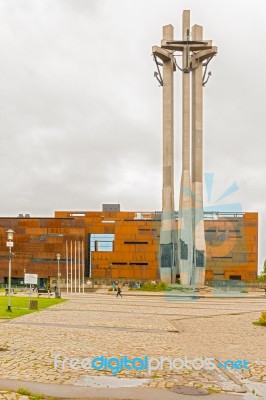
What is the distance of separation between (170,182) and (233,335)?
53060mm

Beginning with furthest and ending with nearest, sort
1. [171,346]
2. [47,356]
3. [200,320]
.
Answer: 1. [200,320]
2. [171,346]
3. [47,356]

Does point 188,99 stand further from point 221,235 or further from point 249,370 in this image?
point 249,370

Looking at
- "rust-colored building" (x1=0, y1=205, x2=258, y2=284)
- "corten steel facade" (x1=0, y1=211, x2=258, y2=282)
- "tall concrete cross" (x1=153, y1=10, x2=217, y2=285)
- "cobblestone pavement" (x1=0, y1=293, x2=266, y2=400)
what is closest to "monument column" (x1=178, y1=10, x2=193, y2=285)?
"tall concrete cross" (x1=153, y1=10, x2=217, y2=285)

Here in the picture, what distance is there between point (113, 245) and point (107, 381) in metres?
97.4

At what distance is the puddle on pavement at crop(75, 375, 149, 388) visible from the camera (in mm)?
9633

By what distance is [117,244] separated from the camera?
107 m

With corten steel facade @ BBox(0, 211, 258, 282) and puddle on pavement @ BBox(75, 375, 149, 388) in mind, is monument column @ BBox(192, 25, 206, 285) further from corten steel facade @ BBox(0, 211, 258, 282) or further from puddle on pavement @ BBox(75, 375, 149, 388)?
puddle on pavement @ BBox(75, 375, 149, 388)

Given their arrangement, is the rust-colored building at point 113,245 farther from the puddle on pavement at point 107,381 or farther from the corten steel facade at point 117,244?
the puddle on pavement at point 107,381

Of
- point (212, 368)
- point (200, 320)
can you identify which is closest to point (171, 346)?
point (212, 368)

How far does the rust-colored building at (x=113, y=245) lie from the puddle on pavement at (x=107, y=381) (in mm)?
86893

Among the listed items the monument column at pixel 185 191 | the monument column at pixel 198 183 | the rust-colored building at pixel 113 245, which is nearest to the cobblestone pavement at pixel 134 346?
the monument column at pixel 185 191

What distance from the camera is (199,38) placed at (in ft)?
243

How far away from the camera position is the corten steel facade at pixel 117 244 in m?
103

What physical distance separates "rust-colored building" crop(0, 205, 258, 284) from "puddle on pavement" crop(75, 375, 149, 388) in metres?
86.9
